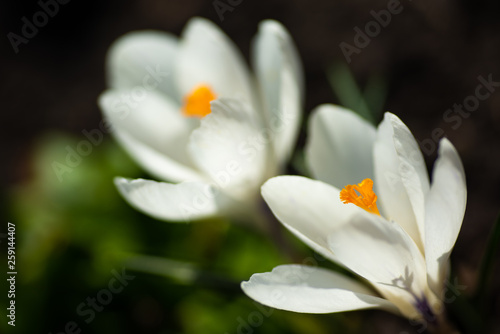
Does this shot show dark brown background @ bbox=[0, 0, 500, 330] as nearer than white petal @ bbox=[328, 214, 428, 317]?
No

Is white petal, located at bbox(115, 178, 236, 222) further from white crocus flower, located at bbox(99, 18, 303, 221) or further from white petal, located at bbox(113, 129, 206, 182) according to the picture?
white petal, located at bbox(113, 129, 206, 182)

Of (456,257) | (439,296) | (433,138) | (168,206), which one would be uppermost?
(168,206)

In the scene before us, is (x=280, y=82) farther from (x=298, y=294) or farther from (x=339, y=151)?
(x=298, y=294)

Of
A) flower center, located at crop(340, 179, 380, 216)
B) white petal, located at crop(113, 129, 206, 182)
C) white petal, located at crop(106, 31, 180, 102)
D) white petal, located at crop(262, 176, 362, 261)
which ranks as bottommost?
flower center, located at crop(340, 179, 380, 216)

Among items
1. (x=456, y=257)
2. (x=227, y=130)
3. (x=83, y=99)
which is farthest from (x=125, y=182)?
(x=83, y=99)

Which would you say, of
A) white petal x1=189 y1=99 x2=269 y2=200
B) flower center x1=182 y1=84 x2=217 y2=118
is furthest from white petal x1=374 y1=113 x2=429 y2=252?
flower center x1=182 y1=84 x2=217 y2=118

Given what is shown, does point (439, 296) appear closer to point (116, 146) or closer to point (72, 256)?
point (72, 256)

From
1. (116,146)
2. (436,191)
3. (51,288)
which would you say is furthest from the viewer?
(116,146)
